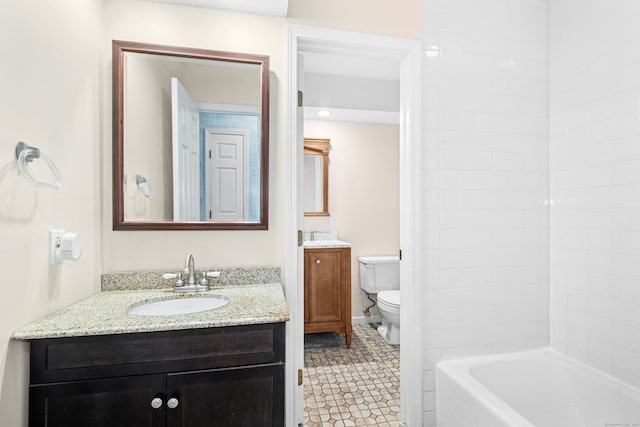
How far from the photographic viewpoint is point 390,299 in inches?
112

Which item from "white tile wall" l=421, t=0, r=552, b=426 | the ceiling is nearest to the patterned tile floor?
"white tile wall" l=421, t=0, r=552, b=426

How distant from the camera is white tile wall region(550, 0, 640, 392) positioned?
1510 millimetres

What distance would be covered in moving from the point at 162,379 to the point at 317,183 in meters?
2.54

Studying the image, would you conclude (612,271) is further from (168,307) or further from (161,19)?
(161,19)

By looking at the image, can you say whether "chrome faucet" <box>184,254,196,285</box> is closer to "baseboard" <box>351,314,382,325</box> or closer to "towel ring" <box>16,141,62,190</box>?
"towel ring" <box>16,141,62,190</box>

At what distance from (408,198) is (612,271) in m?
1.03

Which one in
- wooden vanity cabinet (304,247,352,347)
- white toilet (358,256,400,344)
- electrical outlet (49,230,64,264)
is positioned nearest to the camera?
electrical outlet (49,230,64,264)

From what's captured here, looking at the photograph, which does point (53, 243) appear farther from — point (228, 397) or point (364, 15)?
point (364, 15)

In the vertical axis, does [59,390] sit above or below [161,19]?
below

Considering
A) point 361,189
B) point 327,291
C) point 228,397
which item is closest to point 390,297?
point 327,291

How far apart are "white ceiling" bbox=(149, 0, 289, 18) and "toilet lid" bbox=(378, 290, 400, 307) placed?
2.25 meters

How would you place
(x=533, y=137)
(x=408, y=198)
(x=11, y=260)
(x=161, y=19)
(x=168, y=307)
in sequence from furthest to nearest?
(x=533, y=137), (x=408, y=198), (x=161, y=19), (x=168, y=307), (x=11, y=260)

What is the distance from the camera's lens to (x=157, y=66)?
1.55 m

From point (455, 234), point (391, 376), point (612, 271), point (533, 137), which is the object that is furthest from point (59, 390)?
point (533, 137)
